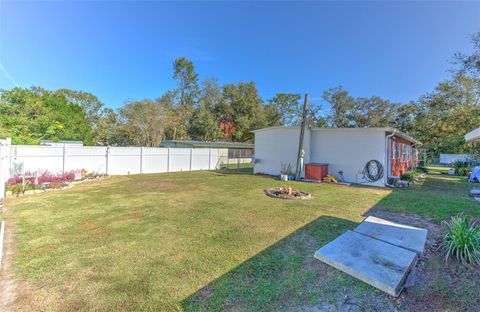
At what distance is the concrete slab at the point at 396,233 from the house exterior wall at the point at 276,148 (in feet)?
24.3

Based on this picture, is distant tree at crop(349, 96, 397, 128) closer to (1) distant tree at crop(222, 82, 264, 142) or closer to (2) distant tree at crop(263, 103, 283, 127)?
(2) distant tree at crop(263, 103, 283, 127)

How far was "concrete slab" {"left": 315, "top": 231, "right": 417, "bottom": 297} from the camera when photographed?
245cm

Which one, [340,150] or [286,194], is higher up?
[340,150]

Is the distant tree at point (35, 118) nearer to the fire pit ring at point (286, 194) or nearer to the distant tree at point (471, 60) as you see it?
the fire pit ring at point (286, 194)

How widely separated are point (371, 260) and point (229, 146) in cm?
2056

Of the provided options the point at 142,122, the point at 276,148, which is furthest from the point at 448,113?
the point at 142,122

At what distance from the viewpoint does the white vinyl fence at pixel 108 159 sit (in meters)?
8.47

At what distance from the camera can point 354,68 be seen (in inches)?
677

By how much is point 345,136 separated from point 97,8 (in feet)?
39.9

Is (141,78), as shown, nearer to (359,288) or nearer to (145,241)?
(145,241)

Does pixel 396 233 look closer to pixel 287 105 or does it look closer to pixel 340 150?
pixel 340 150

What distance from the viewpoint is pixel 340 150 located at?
10.8 meters

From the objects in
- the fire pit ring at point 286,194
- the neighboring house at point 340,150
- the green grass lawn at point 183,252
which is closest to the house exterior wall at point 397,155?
the neighboring house at point 340,150

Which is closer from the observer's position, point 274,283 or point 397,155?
point 274,283
